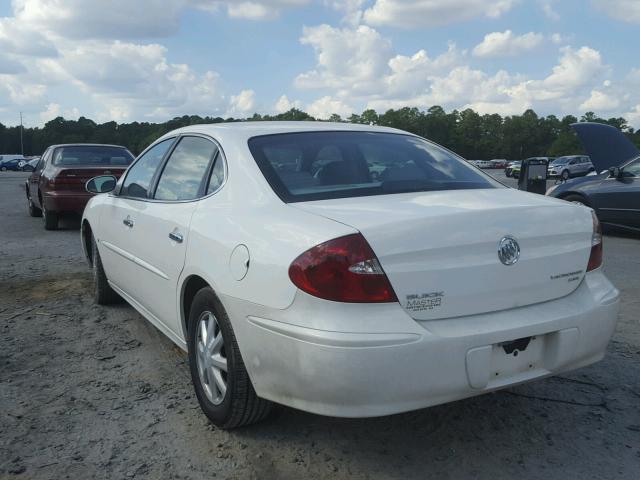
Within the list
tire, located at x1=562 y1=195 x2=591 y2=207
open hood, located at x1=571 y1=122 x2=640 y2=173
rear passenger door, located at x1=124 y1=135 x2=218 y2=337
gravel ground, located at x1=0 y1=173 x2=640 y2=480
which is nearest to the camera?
gravel ground, located at x1=0 y1=173 x2=640 y2=480

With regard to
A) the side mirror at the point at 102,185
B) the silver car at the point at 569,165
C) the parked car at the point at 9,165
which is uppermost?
the side mirror at the point at 102,185

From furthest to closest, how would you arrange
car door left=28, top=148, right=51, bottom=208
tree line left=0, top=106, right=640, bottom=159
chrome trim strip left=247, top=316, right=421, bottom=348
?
1. tree line left=0, top=106, right=640, bottom=159
2. car door left=28, top=148, right=51, bottom=208
3. chrome trim strip left=247, top=316, right=421, bottom=348

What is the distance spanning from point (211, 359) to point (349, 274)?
101cm

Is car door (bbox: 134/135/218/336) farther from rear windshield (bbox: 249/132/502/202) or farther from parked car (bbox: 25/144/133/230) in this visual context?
parked car (bbox: 25/144/133/230)

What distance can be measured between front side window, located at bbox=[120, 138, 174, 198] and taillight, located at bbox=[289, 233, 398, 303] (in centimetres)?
208

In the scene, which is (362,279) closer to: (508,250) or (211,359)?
(508,250)

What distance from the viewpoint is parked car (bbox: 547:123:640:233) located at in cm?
966

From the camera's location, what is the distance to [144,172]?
4.43 m

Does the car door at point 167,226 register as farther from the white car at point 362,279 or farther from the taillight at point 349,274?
the taillight at point 349,274

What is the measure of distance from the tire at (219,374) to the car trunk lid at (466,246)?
66cm

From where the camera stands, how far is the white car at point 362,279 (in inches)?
94.2

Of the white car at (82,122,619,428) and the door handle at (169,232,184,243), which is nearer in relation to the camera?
the white car at (82,122,619,428)

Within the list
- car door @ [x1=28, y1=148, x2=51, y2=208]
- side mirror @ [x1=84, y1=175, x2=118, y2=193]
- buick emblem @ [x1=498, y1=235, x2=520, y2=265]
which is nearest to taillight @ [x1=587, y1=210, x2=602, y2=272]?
buick emblem @ [x1=498, y1=235, x2=520, y2=265]

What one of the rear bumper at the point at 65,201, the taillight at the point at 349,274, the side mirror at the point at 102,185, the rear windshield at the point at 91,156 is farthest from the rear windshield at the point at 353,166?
the rear windshield at the point at 91,156
